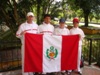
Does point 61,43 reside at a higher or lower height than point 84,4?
lower

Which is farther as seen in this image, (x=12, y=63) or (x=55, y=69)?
(x=12, y=63)

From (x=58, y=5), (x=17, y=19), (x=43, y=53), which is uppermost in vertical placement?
(x=58, y=5)

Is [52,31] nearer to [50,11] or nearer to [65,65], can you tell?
[65,65]

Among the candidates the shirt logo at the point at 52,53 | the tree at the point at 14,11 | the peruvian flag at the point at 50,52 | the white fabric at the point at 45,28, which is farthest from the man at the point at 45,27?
the tree at the point at 14,11

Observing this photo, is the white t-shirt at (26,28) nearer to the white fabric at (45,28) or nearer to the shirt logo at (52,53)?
the white fabric at (45,28)

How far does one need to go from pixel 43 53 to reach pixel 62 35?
2.17ft

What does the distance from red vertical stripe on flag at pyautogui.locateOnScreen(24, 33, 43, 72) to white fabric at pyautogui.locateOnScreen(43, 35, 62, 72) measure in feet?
0.34

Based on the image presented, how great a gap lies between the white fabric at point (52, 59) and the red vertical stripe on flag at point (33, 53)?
0.10m

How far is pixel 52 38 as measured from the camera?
203 inches

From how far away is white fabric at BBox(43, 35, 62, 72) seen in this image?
5.13m

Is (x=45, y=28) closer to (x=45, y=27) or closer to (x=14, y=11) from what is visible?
(x=45, y=27)

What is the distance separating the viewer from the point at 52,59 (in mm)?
5262

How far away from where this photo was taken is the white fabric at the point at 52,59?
5.13 m

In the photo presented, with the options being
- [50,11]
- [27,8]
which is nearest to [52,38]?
[27,8]
